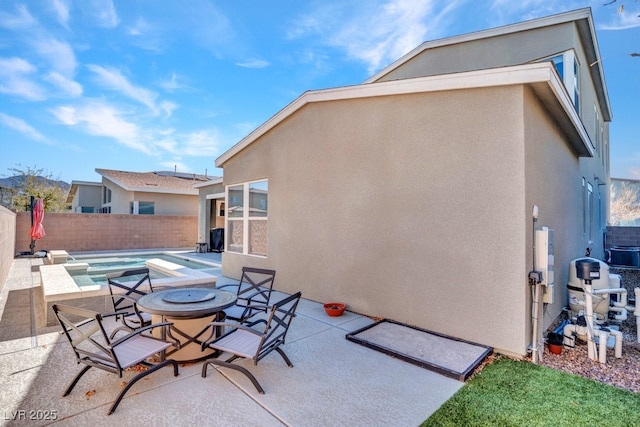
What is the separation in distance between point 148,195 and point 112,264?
7714 mm

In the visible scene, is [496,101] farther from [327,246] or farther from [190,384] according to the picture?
[190,384]

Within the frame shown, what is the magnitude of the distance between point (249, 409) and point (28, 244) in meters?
17.2

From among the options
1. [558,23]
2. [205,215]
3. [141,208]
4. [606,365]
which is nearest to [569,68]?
[558,23]

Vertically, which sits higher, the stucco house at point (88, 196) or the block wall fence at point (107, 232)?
the stucco house at point (88, 196)

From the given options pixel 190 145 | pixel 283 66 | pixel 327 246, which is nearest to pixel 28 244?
pixel 190 145

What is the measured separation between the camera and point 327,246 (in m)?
6.50

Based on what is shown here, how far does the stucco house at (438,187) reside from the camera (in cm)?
424

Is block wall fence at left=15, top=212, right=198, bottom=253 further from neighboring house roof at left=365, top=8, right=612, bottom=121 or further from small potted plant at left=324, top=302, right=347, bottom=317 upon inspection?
small potted plant at left=324, top=302, right=347, bottom=317

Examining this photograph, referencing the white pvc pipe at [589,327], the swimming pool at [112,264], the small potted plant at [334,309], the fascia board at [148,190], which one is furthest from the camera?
the fascia board at [148,190]

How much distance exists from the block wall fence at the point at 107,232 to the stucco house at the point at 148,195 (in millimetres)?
1855

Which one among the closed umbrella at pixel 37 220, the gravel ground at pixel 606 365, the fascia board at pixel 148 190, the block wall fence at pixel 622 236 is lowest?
the gravel ground at pixel 606 365

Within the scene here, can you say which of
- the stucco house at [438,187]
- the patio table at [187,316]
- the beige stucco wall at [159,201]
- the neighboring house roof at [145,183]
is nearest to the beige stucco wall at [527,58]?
the stucco house at [438,187]

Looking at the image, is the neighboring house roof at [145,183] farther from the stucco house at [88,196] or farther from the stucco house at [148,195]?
the stucco house at [88,196]

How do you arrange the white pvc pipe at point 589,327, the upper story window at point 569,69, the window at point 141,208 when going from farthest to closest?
1. the window at point 141,208
2. the upper story window at point 569,69
3. the white pvc pipe at point 589,327
